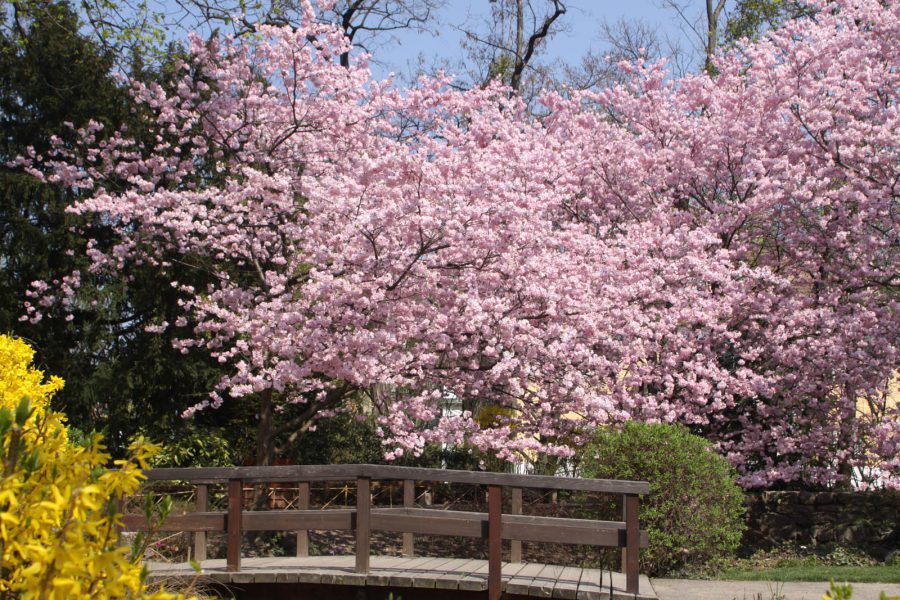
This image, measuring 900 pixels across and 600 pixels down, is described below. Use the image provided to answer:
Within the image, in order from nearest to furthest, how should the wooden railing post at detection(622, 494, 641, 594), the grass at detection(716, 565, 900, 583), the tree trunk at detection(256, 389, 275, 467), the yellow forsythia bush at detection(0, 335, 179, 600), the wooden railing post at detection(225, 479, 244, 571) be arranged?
the yellow forsythia bush at detection(0, 335, 179, 600), the wooden railing post at detection(622, 494, 641, 594), the wooden railing post at detection(225, 479, 244, 571), the grass at detection(716, 565, 900, 583), the tree trunk at detection(256, 389, 275, 467)

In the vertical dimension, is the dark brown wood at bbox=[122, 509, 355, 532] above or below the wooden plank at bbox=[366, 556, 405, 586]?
above

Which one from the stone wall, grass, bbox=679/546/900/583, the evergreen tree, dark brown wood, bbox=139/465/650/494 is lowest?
grass, bbox=679/546/900/583

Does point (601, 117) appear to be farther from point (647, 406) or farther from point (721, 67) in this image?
point (647, 406)

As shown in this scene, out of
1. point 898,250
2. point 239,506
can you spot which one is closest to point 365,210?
point 239,506

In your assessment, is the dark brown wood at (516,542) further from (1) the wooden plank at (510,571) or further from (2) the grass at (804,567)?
(2) the grass at (804,567)

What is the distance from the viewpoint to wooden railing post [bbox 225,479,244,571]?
8.94 metres

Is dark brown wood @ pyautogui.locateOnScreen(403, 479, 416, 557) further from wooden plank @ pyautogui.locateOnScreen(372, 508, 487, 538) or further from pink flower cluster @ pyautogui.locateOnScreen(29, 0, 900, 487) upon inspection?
pink flower cluster @ pyautogui.locateOnScreen(29, 0, 900, 487)

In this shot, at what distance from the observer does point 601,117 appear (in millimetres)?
16750

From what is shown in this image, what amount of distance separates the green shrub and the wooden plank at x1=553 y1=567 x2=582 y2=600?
2.00m

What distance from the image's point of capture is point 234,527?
8977 mm

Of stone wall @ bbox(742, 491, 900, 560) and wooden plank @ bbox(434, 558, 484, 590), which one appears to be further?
stone wall @ bbox(742, 491, 900, 560)

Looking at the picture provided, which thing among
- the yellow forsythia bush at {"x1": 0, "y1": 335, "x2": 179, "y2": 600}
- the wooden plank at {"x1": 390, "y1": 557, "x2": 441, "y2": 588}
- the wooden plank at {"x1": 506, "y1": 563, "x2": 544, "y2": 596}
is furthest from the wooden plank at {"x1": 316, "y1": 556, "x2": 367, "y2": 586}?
the yellow forsythia bush at {"x1": 0, "y1": 335, "x2": 179, "y2": 600}

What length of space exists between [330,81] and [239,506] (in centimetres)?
673

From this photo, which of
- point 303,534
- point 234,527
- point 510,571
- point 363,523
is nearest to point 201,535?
point 234,527
